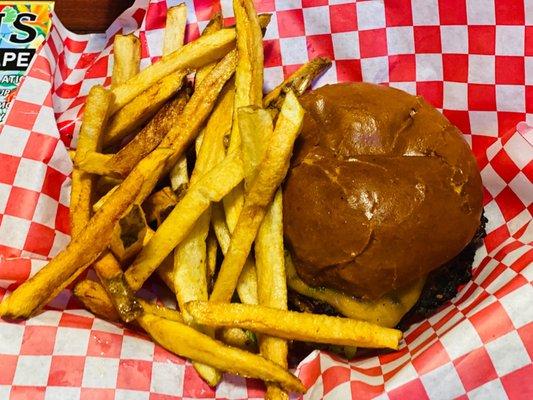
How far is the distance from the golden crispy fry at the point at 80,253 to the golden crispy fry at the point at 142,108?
1.19 feet

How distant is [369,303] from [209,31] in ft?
3.89

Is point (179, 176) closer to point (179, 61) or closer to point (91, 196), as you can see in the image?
point (91, 196)

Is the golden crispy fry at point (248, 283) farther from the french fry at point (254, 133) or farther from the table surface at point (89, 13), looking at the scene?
the table surface at point (89, 13)

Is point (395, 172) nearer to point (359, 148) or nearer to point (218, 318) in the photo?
point (359, 148)

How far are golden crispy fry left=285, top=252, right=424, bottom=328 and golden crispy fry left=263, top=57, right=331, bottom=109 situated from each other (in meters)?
0.64

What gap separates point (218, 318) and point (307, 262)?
1.35ft

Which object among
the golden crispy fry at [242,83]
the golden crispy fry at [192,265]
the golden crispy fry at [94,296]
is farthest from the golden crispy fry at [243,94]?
the golden crispy fry at [94,296]

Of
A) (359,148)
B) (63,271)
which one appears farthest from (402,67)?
(63,271)

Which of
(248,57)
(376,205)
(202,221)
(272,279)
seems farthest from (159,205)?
(376,205)

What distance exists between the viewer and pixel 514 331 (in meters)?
1.88

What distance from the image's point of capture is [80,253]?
1.93 metres

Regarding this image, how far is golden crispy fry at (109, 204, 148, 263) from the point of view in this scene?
6.09ft

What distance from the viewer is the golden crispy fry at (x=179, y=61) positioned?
7.47ft

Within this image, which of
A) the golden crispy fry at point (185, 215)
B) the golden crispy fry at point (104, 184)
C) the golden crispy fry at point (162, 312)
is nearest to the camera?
the golden crispy fry at point (185, 215)
